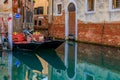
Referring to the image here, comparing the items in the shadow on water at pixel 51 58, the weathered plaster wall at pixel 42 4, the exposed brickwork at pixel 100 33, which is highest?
the weathered plaster wall at pixel 42 4

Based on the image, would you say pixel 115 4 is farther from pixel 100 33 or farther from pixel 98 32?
pixel 98 32

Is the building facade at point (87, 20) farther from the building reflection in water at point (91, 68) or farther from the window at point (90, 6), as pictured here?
the building reflection in water at point (91, 68)

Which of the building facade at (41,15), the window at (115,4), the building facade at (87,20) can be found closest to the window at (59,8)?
the building facade at (87,20)

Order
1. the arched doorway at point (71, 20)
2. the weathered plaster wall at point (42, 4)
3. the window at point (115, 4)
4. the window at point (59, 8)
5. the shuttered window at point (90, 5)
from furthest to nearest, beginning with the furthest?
the weathered plaster wall at point (42, 4)
the window at point (59, 8)
the arched doorway at point (71, 20)
the shuttered window at point (90, 5)
the window at point (115, 4)

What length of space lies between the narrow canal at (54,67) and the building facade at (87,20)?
14.9ft

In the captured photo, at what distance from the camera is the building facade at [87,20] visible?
54.3 feet

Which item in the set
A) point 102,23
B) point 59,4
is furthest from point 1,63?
point 59,4

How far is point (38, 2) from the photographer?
37.2 metres

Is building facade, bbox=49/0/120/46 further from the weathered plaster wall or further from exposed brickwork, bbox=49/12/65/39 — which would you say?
the weathered plaster wall

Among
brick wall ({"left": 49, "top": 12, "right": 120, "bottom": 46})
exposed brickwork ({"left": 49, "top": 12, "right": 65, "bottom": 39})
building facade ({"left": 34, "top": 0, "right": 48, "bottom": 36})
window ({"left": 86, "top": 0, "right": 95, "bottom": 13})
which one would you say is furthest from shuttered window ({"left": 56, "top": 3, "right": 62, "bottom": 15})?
building facade ({"left": 34, "top": 0, "right": 48, "bottom": 36})

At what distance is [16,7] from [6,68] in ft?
37.1

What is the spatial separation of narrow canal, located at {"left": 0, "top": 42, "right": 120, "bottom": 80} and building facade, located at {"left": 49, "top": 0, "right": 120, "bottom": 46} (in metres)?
4.53

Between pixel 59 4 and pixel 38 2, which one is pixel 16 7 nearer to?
pixel 59 4

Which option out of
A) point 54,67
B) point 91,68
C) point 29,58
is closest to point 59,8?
point 29,58
